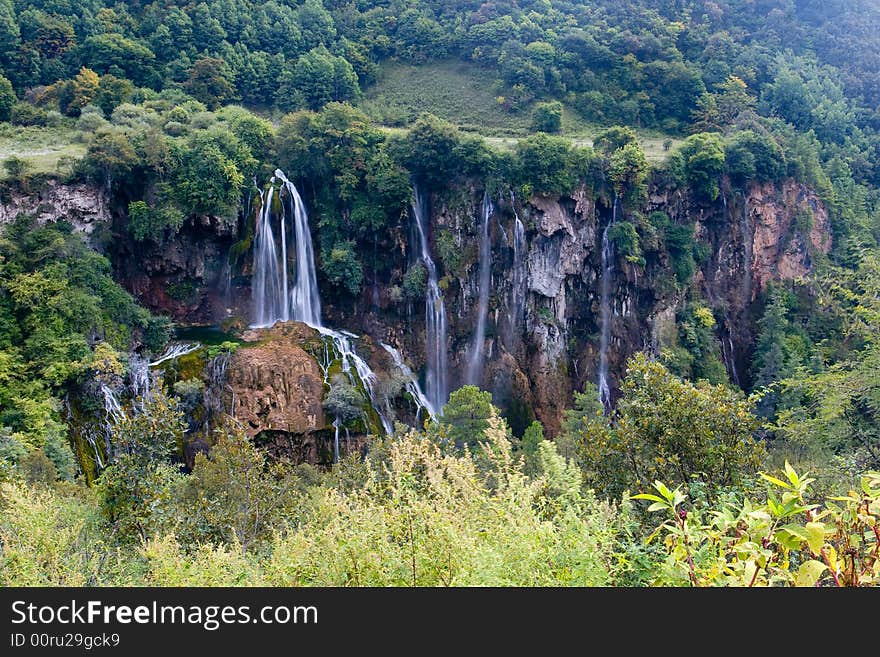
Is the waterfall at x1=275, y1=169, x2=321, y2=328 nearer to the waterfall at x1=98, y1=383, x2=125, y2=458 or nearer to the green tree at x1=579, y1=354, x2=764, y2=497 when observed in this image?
the waterfall at x1=98, y1=383, x2=125, y2=458

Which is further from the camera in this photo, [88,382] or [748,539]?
[88,382]

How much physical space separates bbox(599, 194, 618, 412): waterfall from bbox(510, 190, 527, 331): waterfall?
3367mm

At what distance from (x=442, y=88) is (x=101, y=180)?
66.6 ft

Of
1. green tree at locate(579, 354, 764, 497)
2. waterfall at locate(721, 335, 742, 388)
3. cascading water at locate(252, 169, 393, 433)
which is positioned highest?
green tree at locate(579, 354, 764, 497)

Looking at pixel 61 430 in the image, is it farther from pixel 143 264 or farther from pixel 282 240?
pixel 282 240

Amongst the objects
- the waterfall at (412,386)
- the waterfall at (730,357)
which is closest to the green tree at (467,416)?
the waterfall at (412,386)

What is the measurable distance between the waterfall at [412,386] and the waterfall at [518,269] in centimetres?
428

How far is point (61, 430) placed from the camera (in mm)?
15453

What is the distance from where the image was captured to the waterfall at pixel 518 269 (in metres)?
23.0

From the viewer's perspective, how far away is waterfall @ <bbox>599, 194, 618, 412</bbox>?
78.9ft

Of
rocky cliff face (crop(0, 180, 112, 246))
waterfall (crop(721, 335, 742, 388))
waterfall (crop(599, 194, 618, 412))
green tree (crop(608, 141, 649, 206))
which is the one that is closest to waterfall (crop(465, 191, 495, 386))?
waterfall (crop(599, 194, 618, 412))

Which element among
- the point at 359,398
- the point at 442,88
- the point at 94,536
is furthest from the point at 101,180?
the point at 442,88

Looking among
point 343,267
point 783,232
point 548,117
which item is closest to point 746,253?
point 783,232

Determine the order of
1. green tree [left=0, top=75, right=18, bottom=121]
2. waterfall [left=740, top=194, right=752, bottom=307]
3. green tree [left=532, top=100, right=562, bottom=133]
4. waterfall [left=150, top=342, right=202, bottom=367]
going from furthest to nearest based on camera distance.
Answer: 1. green tree [left=532, top=100, right=562, bottom=133]
2. green tree [left=0, top=75, right=18, bottom=121]
3. waterfall [left=740, top=194, right=752, bottom=307]
4. waterfall [left=150, top=342, right=202, bottom=367]
